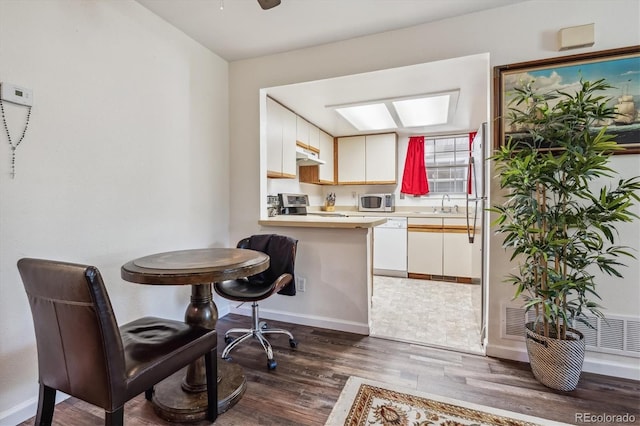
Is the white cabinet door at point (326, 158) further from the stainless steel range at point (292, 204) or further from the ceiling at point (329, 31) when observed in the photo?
the ceiling at point (329, 31)

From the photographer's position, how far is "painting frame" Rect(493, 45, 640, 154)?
1.86m

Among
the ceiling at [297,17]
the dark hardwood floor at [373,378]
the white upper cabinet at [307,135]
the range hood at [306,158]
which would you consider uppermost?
the ceiling at [297,17]

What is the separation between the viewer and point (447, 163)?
5.02 meters

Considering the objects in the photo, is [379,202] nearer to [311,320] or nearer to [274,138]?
[274,138]

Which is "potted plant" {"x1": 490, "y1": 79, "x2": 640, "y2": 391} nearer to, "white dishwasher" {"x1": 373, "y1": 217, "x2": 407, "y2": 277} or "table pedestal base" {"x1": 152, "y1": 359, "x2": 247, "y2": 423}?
"table pedestal base" {"x1": 152, "y1": 359, "x2": 247, "y2": 423}

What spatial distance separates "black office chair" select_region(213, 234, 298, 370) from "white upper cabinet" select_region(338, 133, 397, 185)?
2817 millimetres

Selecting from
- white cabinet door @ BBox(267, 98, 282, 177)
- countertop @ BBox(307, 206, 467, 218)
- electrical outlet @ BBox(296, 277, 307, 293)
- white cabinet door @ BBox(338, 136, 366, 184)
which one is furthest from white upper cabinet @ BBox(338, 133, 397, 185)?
electrical outlet @ BBox(296, 277, 307, 293)

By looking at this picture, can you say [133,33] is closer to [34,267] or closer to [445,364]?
[34,267]

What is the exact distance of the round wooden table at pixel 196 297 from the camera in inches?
57.1

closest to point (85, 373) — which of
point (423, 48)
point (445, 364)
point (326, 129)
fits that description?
point (445, 364)

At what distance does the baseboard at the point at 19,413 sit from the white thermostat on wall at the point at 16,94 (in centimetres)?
154

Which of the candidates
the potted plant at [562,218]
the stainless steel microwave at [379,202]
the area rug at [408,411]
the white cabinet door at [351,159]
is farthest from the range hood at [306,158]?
the area rug at [408,411]

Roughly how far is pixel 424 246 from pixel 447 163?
→ 5.19ft

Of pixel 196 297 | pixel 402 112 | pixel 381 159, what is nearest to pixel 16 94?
pixel 196 297
